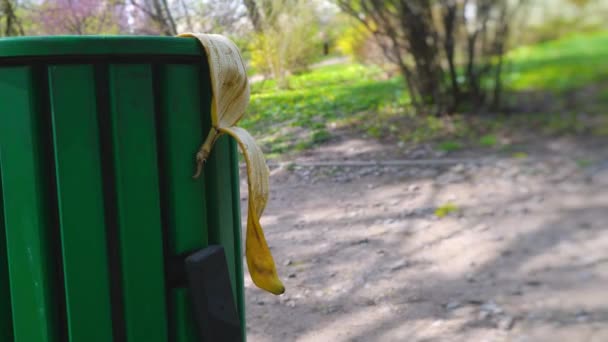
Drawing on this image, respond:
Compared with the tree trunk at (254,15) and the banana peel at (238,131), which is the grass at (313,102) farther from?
the banana peel at (238,131)

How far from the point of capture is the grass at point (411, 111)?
1465 mm

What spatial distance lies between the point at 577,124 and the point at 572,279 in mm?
650

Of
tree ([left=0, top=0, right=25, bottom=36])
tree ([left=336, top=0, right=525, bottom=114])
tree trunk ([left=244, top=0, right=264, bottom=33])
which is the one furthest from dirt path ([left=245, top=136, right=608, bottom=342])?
tree ([left=0, top=0, right=25, bottom=36])

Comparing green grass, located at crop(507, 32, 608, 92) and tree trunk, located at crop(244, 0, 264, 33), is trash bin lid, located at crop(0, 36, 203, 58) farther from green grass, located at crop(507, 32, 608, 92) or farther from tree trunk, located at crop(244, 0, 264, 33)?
tree trunk, located at crop(244, 0, 264, 33)

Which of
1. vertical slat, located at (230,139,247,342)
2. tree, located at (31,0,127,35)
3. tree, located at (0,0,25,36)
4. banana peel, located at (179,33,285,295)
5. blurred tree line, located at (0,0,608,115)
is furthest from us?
tree, located at (0,0,25,36)

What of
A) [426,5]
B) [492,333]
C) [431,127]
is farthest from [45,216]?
[431,127]

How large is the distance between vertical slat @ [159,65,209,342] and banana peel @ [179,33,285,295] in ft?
0.12

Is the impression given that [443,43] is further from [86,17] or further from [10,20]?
[10,20]

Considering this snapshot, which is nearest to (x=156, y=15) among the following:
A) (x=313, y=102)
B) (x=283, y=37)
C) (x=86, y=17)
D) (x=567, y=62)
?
(x=86, y=17)

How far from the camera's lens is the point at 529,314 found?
2.20 metres

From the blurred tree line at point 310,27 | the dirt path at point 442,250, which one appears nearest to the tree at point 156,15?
the blurred tree line at point 310,27

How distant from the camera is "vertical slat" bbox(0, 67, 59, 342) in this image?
4.07 ft

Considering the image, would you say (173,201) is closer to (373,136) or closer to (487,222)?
(487,222)

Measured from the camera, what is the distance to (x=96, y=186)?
1.27 m
